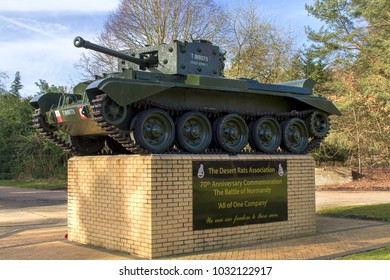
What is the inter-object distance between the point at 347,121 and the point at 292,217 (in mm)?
17591

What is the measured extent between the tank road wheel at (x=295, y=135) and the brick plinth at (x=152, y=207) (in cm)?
27

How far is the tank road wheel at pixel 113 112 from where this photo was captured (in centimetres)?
768

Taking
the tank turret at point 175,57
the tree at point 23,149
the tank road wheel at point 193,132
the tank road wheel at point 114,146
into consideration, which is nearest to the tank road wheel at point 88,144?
the tank road wheel at point 114,146

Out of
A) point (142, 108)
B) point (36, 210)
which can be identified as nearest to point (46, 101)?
point (142, 108)

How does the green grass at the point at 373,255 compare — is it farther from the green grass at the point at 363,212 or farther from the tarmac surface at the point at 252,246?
the green grass at the point at 363,212

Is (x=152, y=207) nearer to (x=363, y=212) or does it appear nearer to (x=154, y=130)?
(x=154, y=130)

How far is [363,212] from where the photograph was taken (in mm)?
13266

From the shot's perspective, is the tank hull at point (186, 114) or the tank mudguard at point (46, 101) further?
the tank mudguard at point (46, 101)

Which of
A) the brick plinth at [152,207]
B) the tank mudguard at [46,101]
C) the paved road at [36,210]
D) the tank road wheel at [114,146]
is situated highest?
the tank mudguard at [46,101]

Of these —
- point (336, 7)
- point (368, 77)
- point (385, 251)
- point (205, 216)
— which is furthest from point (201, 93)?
point (336, 7)

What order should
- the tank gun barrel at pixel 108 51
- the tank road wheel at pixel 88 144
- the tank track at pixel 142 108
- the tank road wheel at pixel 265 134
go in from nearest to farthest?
the tank track at pixel 142 108, the tank gun barrel at pixel 108 51, the tank road wheel at pixel 265 134, the tank road wheel at pixel 88 144

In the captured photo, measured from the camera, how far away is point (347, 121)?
26250 millimetres

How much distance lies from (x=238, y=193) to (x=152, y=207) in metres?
1.96

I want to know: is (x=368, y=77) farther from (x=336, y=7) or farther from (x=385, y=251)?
(x=385, y=251)
